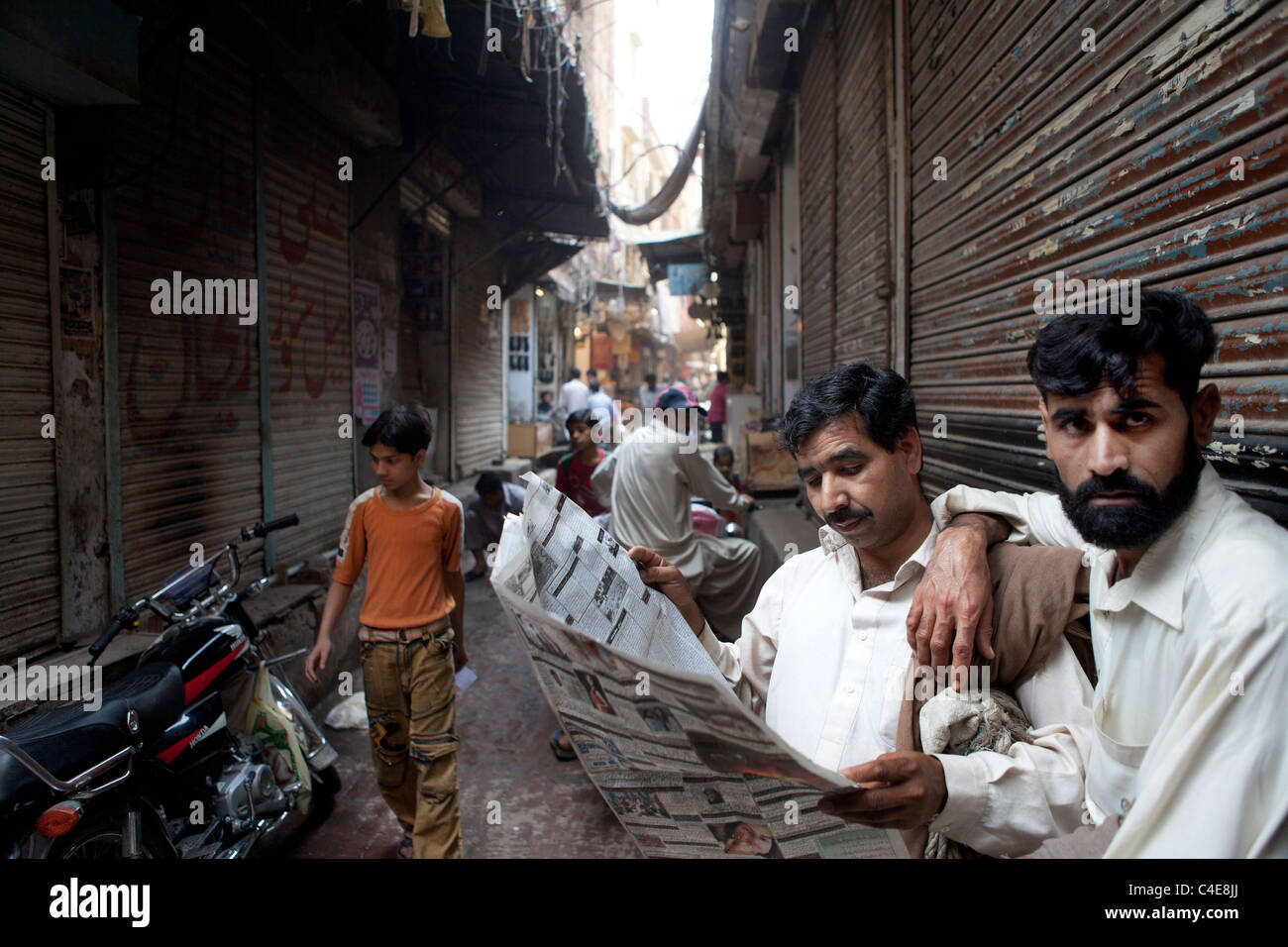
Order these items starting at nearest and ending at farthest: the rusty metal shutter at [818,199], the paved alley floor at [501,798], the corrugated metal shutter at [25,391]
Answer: the corrugated metal shutter at [25,391] → the paved alley floor at [501,798] → the rusty metal shutter at [818,199]

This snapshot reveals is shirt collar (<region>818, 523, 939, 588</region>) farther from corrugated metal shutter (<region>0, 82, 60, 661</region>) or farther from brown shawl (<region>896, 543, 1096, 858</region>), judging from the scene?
corrugated metal shutter (<region>0, 82, 60, 661</region>)

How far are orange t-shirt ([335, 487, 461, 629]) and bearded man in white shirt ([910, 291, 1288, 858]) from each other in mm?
2291

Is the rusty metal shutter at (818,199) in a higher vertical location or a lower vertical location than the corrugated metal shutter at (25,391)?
higher

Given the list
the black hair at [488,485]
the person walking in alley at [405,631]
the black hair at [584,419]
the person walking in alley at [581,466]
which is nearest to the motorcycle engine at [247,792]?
the person walking in alley at [405,631]

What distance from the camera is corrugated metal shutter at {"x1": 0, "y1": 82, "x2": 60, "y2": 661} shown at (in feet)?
10.1

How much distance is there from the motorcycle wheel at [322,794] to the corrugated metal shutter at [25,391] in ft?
4.73

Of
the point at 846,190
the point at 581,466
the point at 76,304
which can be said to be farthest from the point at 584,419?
the point at 76,304

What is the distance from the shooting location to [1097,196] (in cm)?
176

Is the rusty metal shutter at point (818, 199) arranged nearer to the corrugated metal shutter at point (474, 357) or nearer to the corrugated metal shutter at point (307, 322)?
the corrugated metal shutter at point (307, 322)

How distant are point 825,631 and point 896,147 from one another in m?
3.08

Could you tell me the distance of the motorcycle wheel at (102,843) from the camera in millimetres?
2035

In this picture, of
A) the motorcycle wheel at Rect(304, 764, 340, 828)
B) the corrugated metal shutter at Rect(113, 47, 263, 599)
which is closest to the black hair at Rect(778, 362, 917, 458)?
the motorcycle wheel at Rect(304, 764, 340, 828)

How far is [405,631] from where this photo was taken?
116 inches

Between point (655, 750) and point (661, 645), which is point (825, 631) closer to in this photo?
point (661, 645)
